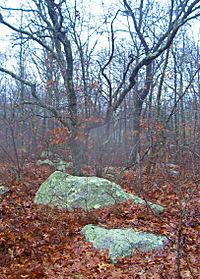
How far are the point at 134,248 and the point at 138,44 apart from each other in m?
15.6

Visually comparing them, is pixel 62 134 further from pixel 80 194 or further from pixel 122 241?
pixel 122 241

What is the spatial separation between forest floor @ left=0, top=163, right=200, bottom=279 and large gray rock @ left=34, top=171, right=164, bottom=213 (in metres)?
0.44

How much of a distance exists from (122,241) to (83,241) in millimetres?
901

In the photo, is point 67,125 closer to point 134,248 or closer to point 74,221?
point 74,221

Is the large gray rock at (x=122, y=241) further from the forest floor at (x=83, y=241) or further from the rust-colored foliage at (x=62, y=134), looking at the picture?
the rust-colored foliage at (x=62, y=134)

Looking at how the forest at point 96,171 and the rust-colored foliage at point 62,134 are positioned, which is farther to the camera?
the rust-colored foliage at point 62,134

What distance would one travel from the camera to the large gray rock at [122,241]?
21.5ft

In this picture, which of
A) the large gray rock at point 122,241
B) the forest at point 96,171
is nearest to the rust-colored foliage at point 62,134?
the forest at point 96,171

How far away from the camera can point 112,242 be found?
6766 mm

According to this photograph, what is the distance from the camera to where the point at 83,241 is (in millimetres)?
7254

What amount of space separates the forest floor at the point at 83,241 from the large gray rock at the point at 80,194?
44 cm

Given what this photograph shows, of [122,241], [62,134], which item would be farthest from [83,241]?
[62,134]

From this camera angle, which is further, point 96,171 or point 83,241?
point 96,171

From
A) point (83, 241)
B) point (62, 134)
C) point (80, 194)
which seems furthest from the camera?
point (62, 134)
